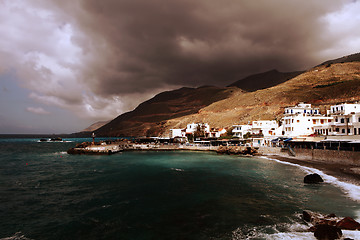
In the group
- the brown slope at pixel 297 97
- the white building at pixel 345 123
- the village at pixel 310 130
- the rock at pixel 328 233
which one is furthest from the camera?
the brown slope at pixel 297 97

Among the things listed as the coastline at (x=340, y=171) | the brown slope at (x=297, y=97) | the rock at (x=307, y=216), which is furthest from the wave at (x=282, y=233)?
the brown slope at (x=297, y=97)

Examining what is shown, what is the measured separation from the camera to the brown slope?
112000 millimetres

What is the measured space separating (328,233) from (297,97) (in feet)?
431

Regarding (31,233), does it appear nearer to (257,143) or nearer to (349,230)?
(349,230)

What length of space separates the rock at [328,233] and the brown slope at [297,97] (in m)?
102

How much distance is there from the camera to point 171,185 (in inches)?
1098

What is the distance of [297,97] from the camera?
126 metres

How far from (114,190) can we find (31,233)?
35.8 feet

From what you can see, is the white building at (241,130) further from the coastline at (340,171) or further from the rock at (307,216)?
the rock at (307,216)

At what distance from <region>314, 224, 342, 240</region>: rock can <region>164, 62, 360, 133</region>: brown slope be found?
102m

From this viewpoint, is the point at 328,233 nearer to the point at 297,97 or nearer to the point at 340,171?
the point at 340,171

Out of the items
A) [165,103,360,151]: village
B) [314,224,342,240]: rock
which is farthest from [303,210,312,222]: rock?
[165,103,360,151]: village

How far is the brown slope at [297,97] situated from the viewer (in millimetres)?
112000

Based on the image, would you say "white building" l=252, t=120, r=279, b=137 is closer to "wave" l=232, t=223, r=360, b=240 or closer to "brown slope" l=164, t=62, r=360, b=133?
"brown slope" l=164, t=62, r=360, b=133
